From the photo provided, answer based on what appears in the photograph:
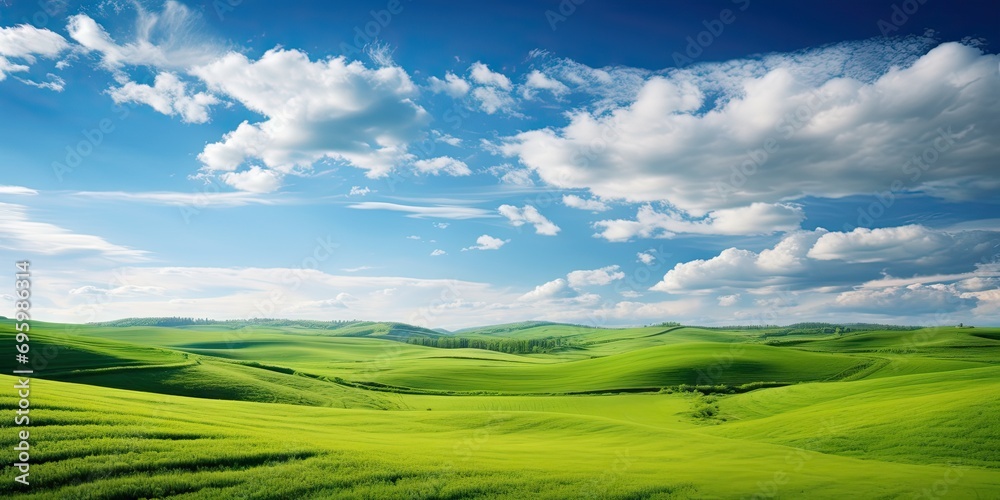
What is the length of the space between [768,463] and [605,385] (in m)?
61.8

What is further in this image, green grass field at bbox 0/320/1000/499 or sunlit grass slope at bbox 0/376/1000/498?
green grass field at bbox 0/320/1000/499

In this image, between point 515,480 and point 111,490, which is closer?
point 111,490

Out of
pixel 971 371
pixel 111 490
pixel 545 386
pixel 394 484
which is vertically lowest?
pixel 545 386

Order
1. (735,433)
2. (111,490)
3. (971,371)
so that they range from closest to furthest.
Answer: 1. (111,490)
2. (735,433)
3. (971,371)

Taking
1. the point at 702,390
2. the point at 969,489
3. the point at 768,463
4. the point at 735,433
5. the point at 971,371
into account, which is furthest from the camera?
the point at 702,390

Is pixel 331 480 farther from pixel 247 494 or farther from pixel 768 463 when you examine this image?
pixel 768 463

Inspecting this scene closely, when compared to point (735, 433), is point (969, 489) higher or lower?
higher

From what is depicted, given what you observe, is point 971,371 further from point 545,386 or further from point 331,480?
point 331,480

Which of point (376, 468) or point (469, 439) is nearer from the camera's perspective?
point (376, 468)

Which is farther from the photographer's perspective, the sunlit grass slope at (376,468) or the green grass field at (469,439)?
the green grass field at (469,439)

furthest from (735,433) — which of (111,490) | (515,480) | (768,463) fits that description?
(111,490)

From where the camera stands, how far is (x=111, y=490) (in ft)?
42.4

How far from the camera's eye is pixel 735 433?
40.8 metres

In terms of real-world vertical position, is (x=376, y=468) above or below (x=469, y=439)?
above
